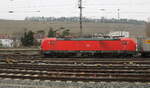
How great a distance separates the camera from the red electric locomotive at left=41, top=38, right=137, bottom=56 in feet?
90.3

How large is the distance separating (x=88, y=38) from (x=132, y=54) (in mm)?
5328

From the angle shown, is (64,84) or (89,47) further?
(89,47)

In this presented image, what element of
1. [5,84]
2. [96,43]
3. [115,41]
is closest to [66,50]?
[96,43]

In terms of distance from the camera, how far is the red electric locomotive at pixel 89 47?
2752cm

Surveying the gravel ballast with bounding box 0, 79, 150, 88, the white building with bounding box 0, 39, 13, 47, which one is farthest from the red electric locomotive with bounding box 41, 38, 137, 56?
the white building with bounding box 0, 39, 13, 47

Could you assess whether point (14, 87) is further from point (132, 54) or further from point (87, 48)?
point (132, 54)

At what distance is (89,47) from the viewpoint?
27781mm

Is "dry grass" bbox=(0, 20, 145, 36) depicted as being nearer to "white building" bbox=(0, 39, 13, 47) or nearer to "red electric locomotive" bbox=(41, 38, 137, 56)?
"white building" bbox=(0, 39, 13, 47)

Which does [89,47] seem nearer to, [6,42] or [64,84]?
[64,84]

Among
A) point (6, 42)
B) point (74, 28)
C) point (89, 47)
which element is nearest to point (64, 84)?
point (89, 47)

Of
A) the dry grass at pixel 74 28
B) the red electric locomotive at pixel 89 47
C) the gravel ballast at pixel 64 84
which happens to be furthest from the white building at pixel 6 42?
the gravel ballast at pixel 64 84

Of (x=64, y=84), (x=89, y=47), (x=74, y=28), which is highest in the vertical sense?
(x=74, y=28)

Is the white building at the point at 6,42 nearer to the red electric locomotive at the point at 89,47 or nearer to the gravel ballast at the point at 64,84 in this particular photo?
the red electric locomotive at the point at 89,47

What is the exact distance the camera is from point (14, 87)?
11.6 meters
